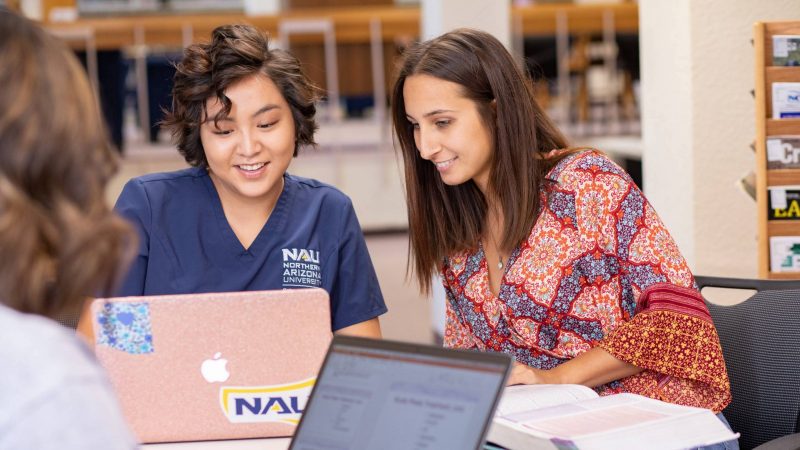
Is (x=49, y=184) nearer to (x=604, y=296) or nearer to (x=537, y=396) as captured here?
(x=537, y=396)

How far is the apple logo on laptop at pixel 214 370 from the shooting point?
1537 millimetres

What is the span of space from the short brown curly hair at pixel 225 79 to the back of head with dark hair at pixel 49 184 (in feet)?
3.87

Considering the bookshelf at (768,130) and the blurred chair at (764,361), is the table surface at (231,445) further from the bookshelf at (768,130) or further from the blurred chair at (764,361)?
the bookshelf at (768,130)

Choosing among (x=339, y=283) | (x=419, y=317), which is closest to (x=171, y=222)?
(x=339, y=283)

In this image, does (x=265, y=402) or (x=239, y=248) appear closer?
(x=265, y=402)

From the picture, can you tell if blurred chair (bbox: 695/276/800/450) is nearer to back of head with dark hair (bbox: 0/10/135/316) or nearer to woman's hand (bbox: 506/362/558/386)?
woman's hand (bbox: 506/362/558/386)

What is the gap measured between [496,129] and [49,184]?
134 centimetres

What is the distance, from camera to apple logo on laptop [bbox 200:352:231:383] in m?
1.54

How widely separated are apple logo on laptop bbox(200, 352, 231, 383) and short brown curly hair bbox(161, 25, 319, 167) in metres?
0.70

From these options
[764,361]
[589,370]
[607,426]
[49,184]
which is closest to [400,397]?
[607,426]

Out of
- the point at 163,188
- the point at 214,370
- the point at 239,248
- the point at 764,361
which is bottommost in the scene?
the point at 764,361

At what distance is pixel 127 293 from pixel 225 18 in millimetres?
6279

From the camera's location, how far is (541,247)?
2.08 m

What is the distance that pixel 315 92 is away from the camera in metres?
2.27
